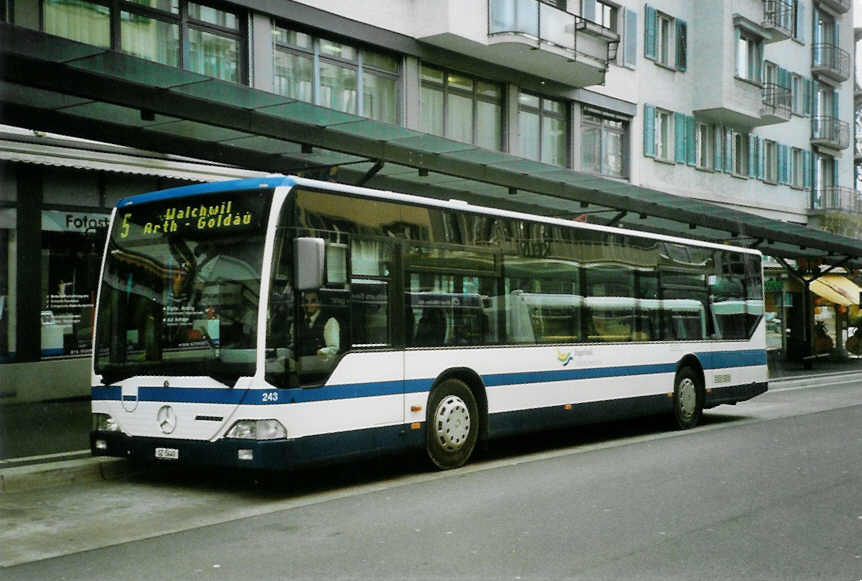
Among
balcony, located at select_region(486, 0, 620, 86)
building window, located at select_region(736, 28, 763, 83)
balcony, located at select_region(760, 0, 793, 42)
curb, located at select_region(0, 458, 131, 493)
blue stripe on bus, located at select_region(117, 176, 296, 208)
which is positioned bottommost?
curb, located at select_region(0, 458, 131, 493)

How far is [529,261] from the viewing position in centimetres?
1202

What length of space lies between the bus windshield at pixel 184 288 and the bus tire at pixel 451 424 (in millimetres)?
2438

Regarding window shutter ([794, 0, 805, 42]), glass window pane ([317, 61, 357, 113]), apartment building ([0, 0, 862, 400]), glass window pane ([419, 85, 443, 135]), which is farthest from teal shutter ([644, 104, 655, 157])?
window shutter ([794, 0, 805, 42])

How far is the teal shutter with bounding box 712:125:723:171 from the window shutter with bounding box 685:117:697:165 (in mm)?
1460

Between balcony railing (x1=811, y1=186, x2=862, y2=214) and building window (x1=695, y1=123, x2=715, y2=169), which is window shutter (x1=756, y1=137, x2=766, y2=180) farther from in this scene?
balcony railing (x1=811, y1=186, x2=862, y2=214)

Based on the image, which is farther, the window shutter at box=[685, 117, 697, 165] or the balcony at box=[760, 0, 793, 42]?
the balcony at box=[760, 0, 793, 42]

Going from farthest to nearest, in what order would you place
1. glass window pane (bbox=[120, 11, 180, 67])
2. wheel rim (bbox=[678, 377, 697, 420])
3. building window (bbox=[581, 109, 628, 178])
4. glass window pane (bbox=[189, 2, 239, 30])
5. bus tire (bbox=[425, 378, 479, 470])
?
building window (bbox=[581, 109, 628, 178]), glass window pane (bbox=[189, 2, 239, 30]), glass window pane (bbox=[120, 11, 180, 67]), wheel rim (bbox=[678, 377, 697, 420]), bus tire (bbox=[425, 378, 479, 470])

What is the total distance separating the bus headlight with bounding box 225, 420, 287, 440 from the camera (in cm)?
861

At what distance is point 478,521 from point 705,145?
27.9m

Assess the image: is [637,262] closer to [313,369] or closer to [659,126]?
[313,369]

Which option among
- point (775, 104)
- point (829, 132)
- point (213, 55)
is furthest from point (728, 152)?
point (213, 55)

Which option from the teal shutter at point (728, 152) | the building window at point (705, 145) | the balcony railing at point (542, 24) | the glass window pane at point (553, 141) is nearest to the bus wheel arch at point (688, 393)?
the balcony railing at point (542, 24)

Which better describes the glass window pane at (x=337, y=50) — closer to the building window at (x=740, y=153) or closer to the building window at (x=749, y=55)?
the building window at (x=749, y=55)

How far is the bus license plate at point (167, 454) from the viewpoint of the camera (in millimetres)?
8961
